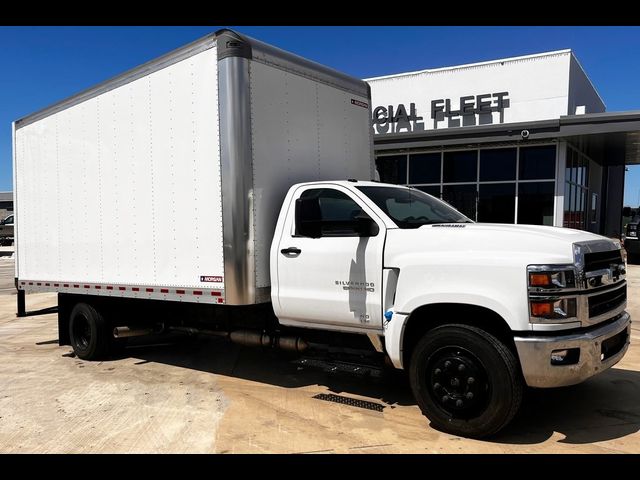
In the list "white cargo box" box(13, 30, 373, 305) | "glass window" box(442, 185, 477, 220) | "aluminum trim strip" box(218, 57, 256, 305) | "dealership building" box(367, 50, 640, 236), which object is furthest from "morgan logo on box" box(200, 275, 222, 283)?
"glass window" box(442, 185, 477, 220)

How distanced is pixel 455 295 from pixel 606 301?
1.29 metres

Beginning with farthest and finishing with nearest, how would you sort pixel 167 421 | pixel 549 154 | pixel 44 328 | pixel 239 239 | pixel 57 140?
1. pixel 549 154
2. pixel 44 328
3. pixel 57 140
4. pixel 239 239
5. pixel 167 421

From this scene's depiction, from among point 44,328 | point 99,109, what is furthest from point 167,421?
point 44,328

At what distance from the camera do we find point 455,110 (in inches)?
751

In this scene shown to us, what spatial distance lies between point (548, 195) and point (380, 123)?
694 cm

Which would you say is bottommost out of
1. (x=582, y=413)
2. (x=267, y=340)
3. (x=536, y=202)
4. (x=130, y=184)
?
(x=582, y=413)

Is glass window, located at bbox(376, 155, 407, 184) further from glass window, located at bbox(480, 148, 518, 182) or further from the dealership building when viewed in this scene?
glass window, located at bbox(480, 148, 518, 182)

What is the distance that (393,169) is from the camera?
63.6 feet

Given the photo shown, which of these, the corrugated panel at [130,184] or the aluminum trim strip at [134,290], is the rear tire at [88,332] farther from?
the corrugated panel at [130,184]

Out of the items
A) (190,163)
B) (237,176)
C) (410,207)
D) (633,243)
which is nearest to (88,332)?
(190,163)

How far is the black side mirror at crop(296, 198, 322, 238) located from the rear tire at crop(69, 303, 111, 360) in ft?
11.9

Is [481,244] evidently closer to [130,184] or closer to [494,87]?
[130,184]

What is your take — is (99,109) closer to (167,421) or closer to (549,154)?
(167,421)
